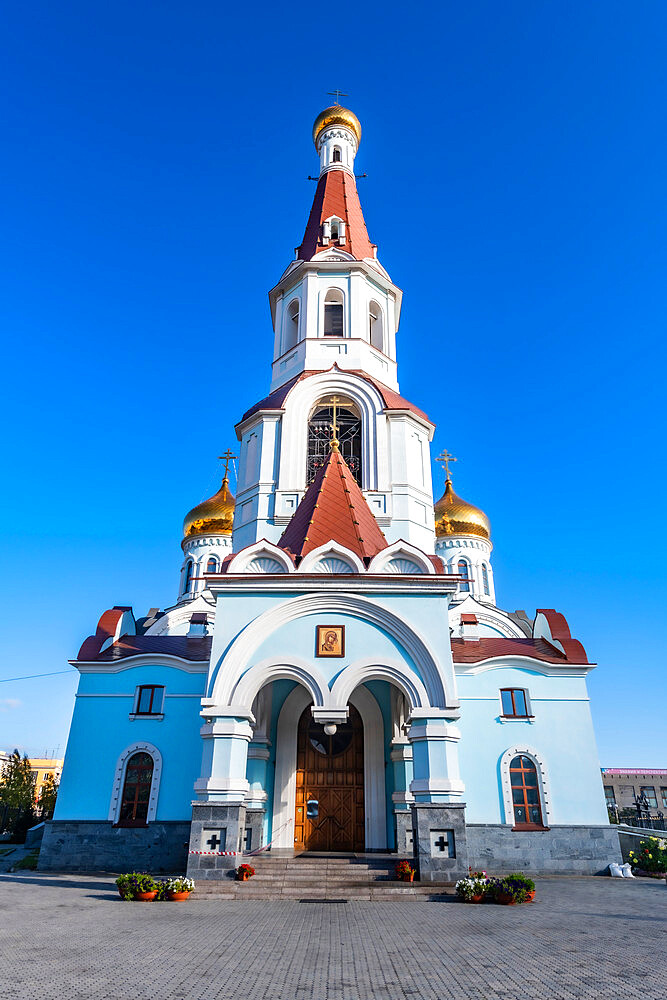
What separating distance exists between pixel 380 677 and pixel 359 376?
9647 mm

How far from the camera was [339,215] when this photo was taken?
23.0 meters

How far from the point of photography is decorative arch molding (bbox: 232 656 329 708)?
11297 millimetres

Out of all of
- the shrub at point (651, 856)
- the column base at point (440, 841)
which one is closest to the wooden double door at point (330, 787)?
the column base at point (440, 841)

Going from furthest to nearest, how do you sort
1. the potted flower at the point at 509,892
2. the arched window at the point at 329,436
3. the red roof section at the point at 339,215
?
1. the red roof section at the point at 339,215
2. the arched window at the point at 329,436
3. the potted flower at the point at 509,892

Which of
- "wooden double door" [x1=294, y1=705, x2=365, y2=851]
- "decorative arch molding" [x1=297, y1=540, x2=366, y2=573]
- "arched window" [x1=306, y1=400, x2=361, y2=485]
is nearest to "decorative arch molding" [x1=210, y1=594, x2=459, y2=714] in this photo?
"decorative arch molding" [x1=297, y1=540, x2=366, y2=573]

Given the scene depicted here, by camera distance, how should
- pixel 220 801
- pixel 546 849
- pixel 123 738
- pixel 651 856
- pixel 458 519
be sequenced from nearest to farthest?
pixel 220 801, pixel 546 849, pixel 651 856, pixel 123 738, pixel 458 519

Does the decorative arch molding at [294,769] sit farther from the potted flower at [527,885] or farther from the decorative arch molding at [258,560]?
the potted flower at [527,885]

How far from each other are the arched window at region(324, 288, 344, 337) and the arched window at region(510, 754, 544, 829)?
43.1 feet

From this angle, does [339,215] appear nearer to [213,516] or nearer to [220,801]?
[213,516]

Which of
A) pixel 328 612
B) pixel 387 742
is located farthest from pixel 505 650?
pixel 328 612

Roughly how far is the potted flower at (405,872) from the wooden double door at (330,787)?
325 centimetres

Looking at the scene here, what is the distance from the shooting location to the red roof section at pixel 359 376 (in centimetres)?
1842

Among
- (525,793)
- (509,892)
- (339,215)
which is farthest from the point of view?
(339,215)

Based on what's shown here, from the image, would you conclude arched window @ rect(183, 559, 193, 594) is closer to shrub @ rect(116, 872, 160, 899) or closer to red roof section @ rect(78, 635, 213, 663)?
red roof section @ rect(78, 635, 213, 663)
